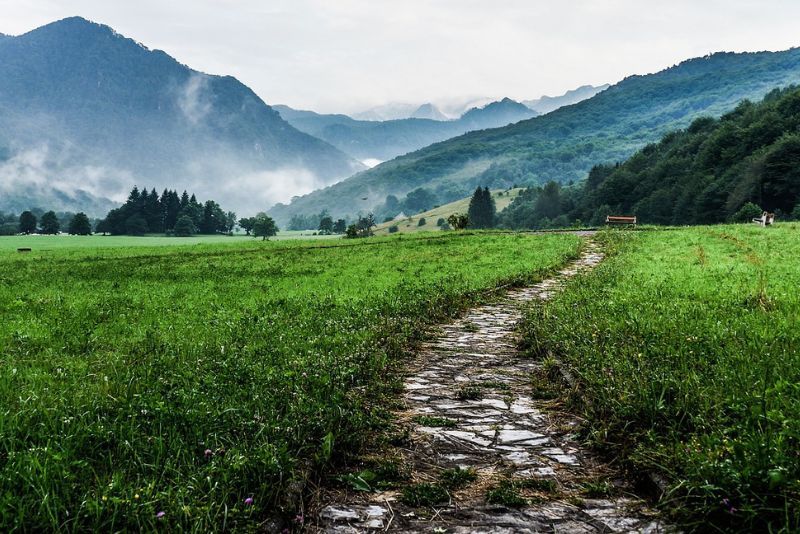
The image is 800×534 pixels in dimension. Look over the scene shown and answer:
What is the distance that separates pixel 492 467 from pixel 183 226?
572 feet

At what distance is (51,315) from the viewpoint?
554 inches

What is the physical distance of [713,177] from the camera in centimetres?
11688

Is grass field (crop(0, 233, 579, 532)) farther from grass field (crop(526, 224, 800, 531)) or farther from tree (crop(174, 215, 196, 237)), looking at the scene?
tree (crop(174, 215, 196, 237))

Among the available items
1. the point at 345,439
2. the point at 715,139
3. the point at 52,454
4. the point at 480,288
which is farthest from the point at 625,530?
the point at 715,139

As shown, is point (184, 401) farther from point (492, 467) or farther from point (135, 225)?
point (135, 225)

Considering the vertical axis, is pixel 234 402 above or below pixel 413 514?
above

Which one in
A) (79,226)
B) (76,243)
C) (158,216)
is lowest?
(76,243)

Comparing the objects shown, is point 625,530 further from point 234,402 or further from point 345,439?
point 234,402

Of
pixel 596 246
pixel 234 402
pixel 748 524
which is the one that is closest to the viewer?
pixel 748 524

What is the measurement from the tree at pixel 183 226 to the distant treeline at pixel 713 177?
113 m

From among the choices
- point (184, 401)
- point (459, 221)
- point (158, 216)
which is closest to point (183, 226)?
point (158, 216)

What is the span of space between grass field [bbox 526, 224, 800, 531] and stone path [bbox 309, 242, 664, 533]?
1.41 ft

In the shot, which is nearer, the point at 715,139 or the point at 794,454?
the point at 794,454

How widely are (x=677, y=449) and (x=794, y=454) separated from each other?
86 centimetres
